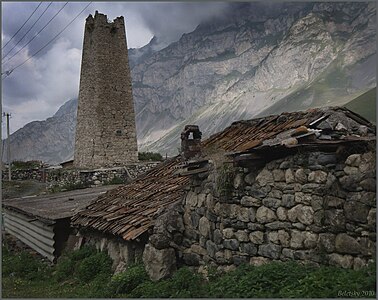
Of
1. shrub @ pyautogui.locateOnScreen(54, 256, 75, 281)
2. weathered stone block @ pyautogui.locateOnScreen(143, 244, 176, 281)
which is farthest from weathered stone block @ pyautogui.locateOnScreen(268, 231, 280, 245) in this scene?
shrub @ pyautogui.locateOnScreen(54, 256, 75, 281)

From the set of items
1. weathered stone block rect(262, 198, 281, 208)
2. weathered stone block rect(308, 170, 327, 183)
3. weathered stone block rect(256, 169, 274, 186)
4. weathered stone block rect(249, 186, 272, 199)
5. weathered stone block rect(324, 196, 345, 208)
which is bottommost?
weathered stone block rect(324, 196, 345, 208)

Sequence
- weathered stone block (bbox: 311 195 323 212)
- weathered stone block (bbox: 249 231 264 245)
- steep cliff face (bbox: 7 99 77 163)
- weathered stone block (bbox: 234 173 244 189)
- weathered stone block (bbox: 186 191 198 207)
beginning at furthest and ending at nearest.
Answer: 1. steep cliff face (bbox: 7 99 77 163)
2. weathered stone block (bbox: 186 191 198 207)
3. weathered stone block (bbox: 234 173 244 189)
4. weathered stone block (bbox: 249 231 264 245)
5. weathered stone block (bbox: 311 195 323 212)


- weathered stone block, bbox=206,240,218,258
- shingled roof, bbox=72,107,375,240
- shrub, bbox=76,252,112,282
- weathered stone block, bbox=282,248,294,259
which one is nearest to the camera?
weathered stone block, bbox=282,248,294,259

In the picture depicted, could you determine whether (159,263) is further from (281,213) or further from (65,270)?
(65,270)

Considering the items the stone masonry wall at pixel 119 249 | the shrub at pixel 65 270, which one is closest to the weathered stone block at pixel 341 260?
the stone masonry wall at pixel 119 249

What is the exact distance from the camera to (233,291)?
529 cm

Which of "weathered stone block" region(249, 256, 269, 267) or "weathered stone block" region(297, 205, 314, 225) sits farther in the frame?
"weathered stone block" region(249, 256, 269, 267)

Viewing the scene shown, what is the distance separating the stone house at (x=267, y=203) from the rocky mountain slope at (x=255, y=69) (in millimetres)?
98942

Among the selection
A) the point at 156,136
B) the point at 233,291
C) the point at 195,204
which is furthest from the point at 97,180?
the point at 156,136

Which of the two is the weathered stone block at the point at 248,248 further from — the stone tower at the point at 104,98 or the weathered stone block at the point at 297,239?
the stone tower at the point at 104,98

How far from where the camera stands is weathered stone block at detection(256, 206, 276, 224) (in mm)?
5742

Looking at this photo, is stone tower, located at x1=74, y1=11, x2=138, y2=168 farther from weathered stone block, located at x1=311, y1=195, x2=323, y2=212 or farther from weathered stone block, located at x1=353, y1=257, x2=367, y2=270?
weathered stone block, located at x1=353, y1=257, x2=367, y2=270

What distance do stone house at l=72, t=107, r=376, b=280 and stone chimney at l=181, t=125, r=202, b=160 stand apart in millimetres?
20

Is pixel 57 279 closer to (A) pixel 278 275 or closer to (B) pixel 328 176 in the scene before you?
(A) pixel 278 275
